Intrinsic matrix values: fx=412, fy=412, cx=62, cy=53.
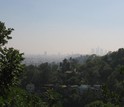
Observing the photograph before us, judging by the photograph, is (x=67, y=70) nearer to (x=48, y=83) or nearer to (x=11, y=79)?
(x=48, y=83)

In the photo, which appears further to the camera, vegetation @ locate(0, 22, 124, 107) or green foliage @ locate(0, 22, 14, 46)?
vegetation @ locate(0, 22, 124, 107)

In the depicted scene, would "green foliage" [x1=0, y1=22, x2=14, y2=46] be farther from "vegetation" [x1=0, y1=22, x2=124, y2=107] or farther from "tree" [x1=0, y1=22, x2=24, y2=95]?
"vegetation" [x1=0, y1=22, x2=124, y2=107]

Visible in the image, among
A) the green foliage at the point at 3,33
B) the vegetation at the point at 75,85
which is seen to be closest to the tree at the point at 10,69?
the green foliage at the point at 3,33

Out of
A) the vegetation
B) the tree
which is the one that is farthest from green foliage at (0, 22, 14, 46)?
the vegetation

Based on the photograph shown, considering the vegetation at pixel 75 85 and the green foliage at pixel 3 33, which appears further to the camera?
the vegetation at pixel 75 85

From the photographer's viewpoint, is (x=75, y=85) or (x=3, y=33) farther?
(x=75, y=85)

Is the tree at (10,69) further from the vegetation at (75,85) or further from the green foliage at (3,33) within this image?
the vegetation at (75,85)

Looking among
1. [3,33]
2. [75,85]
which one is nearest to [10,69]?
[3,33]

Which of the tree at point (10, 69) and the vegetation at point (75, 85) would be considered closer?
the tree at point (10, 69)

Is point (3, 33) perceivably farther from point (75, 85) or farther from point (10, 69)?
point (75, 85)

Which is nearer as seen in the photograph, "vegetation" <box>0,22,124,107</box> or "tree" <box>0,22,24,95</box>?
"tree" <box>0,22,24,95</box>

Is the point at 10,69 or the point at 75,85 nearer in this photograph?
the point at 10,69
